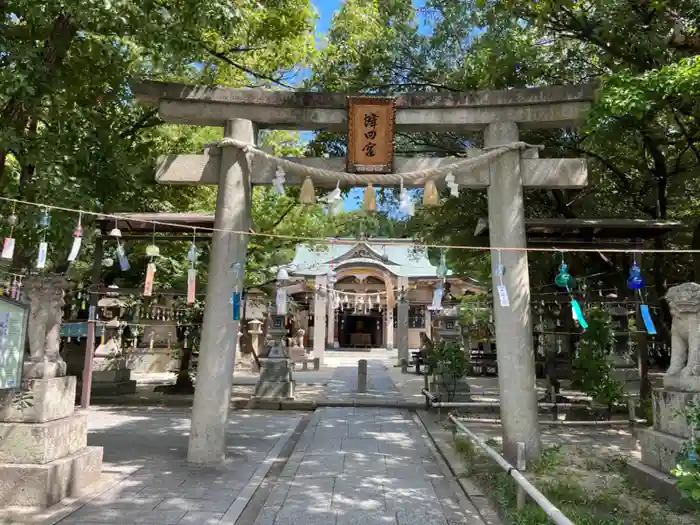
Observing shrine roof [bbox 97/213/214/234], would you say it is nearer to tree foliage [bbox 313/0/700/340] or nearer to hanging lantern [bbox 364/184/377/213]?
tree foliage [bbox 313/0/700/340]

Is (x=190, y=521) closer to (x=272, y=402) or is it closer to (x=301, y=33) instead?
(x=272, y=402)

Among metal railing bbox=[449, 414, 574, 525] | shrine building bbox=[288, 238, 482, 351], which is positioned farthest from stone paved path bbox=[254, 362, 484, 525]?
shrine building bbox=[288, 238, 482, 351]

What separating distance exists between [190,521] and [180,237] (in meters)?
7.48

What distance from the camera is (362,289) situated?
1236 inches

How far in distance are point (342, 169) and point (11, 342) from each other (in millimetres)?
4444

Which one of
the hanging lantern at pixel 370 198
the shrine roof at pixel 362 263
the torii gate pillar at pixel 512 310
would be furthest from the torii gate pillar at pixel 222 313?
the shrine roof at pixel 362 263

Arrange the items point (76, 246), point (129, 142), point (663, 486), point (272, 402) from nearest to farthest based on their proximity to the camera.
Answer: point (663, 486) < point (76, 246) < point (129, 142) < point (272, 402)

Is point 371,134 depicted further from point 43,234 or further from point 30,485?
point 30,485

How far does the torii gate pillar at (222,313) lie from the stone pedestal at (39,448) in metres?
1.43

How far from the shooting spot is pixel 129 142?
34.0ft

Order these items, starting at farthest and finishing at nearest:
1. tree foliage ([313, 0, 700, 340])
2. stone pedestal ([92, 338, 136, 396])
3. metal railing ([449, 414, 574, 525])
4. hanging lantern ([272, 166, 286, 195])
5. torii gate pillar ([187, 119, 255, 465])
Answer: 1. stone pedestal ([92, 338, 136, 396])
2. tree foliage ([313, 0, 700, 340])
3. hanging lantern ([272, 166, 286, 195])
4. torii gate pillar ([187, 119, 255, 465])
5. metal railing ([449, 414, 574, 525])

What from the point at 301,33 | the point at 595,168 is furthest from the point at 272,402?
the point at 595,168

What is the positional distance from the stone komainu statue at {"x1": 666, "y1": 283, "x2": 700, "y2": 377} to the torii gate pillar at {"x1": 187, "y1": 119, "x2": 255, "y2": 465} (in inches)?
210

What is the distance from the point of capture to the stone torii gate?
6.50m
